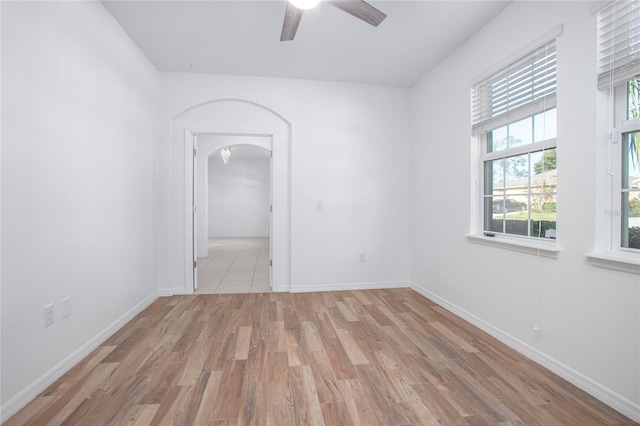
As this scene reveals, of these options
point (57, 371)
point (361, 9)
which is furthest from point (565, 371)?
point (57, 371)

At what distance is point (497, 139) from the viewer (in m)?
2.60

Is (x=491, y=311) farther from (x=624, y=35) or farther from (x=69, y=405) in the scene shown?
(x=69, y=405)

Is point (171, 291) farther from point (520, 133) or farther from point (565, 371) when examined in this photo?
point (520, 133)

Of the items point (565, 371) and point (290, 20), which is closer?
point (565, 371)

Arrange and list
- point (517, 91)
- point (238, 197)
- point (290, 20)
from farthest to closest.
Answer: point (238, 197) → point (517, 91) → point (290, 20)

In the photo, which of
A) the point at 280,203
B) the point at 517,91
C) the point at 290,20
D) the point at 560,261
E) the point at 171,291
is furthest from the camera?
the point at 280,203

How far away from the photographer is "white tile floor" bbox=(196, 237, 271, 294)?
3.85 m

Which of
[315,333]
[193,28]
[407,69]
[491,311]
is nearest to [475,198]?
[491,311]

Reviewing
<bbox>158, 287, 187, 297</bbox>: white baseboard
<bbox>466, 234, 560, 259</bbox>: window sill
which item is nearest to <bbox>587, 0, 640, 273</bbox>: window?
<bbox>466, 234, 560, 259</bbox>: window sill

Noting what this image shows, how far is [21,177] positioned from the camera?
1572 millimetres

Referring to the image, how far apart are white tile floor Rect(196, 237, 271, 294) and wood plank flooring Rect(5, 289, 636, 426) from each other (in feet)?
3.33

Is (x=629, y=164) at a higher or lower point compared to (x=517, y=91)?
lower

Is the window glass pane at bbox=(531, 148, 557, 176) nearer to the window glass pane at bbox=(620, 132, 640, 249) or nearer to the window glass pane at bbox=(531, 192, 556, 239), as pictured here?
the window glass pane at bbox=(531, 192, 556, 239)

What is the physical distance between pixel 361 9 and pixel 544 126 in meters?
1.56
